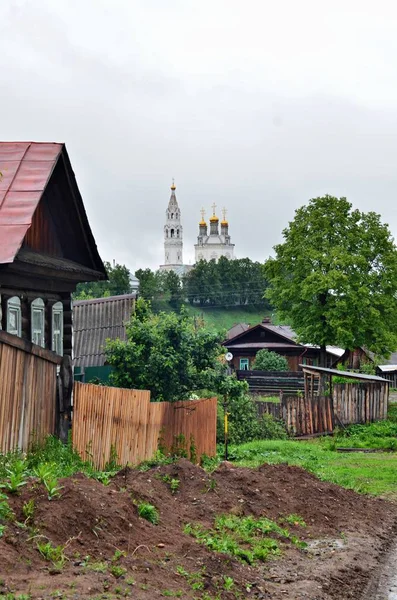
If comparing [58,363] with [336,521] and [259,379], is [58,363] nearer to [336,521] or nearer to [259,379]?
[336,521]

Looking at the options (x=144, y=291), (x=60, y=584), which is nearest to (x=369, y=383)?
(x=60, y=584)

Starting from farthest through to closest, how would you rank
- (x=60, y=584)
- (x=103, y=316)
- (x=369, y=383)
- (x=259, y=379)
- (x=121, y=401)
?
(x=259, y=379) → (x=369, y=383) → (x=103, y=316) → (x=121, y=401) → (x=60, y=584)

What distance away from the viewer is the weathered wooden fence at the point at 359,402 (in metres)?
38.2

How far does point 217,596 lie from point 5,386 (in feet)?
17.3

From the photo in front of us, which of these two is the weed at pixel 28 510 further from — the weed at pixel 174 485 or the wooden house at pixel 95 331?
the wooden house at pixel 95 331

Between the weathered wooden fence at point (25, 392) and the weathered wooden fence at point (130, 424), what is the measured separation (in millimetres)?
692

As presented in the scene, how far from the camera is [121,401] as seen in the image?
17406 millimetres

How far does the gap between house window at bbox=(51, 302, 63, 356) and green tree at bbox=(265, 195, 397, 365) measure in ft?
108

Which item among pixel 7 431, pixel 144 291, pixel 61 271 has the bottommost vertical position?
pixel 7 431

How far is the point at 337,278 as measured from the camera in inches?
2092

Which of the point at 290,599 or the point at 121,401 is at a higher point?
the point at 121,401

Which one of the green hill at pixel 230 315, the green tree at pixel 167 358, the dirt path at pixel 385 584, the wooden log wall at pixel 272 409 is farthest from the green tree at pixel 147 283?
the dirt path at pixel 385 584

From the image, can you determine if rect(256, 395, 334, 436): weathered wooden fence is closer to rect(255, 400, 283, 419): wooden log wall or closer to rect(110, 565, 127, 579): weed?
rect(255, 400, 283, 419): wooden log wall

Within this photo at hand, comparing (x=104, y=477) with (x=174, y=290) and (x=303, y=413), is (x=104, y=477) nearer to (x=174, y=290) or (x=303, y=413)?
(x=303, y=413)
